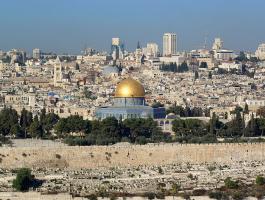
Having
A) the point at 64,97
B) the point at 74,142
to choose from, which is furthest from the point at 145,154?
the point at 64,97

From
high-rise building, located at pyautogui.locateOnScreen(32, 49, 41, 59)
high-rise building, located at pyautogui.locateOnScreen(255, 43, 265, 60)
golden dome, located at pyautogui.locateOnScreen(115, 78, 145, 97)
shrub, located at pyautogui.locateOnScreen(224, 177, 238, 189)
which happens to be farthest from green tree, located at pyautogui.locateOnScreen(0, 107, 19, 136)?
high-rise building, located at pyautogui.locateOnScreen(32, 49, 41, 59)

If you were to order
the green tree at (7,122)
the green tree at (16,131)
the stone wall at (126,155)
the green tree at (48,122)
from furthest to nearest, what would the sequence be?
the green tree at (48,122) → the green tree at (7,122) → the green tree at (16,131) → the stone wall at (126,155)

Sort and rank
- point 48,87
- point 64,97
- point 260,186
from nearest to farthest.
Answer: point 260,186
point 64,97
point 48,87

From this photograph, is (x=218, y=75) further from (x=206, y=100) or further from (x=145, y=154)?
(x=145, y=154)

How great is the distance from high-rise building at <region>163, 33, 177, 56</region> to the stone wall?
113 meters

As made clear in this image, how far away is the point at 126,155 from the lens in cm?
3747

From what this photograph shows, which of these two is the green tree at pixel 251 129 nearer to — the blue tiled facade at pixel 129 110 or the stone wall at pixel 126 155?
the blue tiled facade at pixel 129 110

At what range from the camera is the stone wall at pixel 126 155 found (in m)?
36.2

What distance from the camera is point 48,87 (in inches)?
3324

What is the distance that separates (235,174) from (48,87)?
167ft

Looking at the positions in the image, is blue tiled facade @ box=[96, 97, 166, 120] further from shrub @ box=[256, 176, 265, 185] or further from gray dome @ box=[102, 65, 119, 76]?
gray dome @ box=[102, 65, 119, 76]

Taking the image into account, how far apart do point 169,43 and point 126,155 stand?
117m

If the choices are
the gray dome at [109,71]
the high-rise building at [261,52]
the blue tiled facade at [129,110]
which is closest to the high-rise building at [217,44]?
the high-rise building at [261,52]

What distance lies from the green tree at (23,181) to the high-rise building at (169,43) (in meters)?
120
